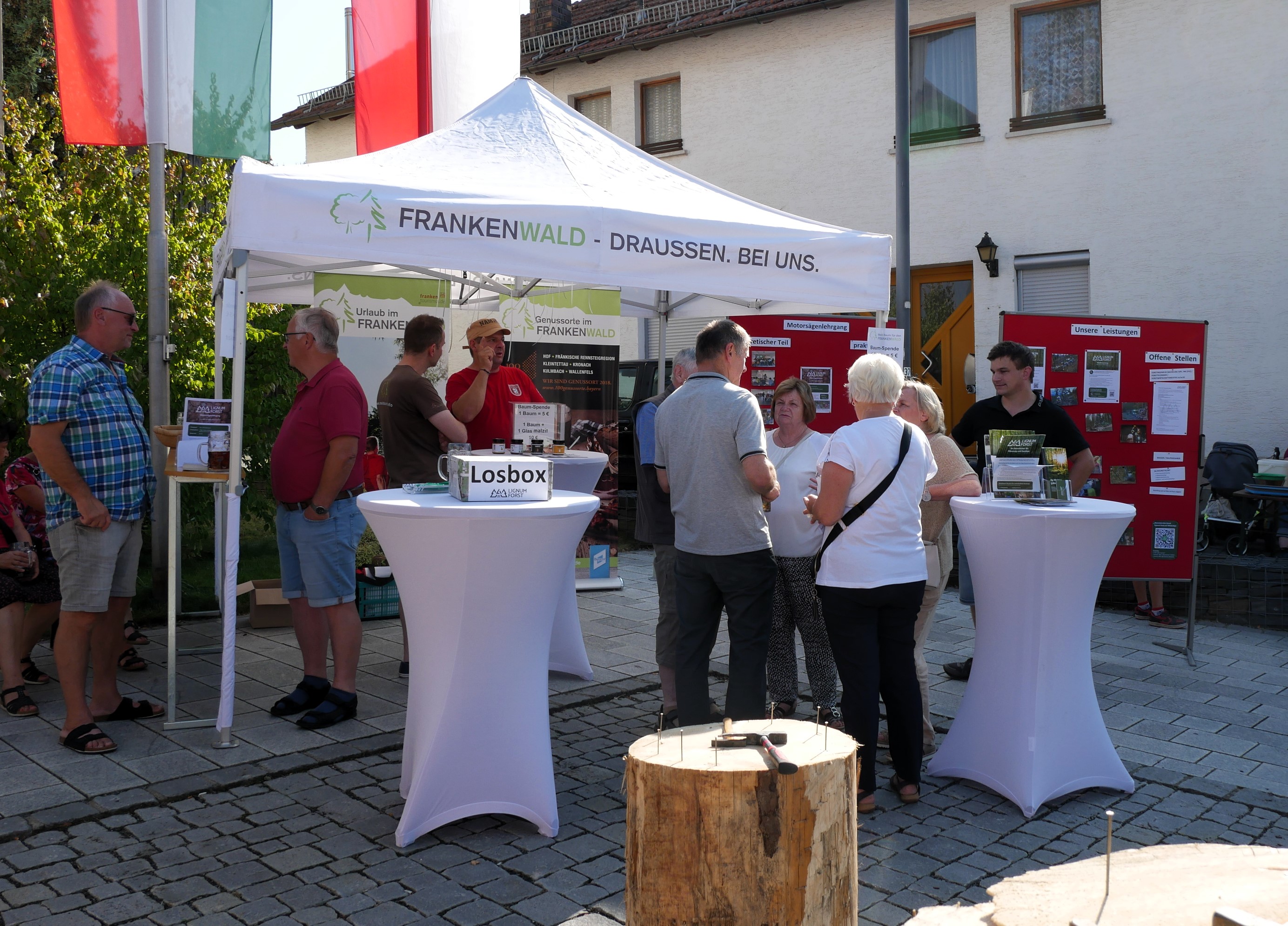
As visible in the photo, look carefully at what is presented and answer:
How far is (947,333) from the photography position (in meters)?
13.3

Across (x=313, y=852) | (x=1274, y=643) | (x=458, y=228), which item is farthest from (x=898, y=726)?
(x=1274, y=643)

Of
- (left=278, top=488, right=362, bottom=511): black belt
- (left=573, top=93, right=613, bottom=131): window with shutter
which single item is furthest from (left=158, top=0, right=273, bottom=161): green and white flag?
(left=573, top=93, right=613, bottom=131): window with shutter

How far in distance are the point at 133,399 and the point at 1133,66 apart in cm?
1094

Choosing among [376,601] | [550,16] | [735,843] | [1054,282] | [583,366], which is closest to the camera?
[735,843]

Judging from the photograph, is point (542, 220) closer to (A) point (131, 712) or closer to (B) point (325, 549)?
(B) point (325, 549)

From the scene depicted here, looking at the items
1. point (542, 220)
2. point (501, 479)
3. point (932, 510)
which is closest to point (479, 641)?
point (501, 479)

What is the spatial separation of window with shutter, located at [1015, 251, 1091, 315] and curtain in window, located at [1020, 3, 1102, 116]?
1734 millimetres

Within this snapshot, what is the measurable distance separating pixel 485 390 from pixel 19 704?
2729mm

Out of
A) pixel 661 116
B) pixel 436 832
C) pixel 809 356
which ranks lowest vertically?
pixel 436 832

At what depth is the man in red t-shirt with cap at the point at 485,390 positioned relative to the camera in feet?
19.5

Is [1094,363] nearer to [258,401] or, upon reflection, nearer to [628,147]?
[628,147]

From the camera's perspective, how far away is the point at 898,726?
4.06 m

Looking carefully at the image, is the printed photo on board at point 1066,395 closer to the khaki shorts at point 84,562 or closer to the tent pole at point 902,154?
the tent pole at point 902,154

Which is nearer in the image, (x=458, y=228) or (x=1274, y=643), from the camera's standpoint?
(x=458, y=228)
